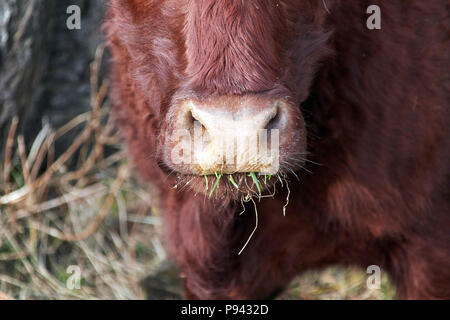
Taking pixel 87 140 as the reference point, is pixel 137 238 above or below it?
below

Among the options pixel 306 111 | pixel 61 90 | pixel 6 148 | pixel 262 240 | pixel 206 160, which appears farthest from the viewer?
pixel 61 90

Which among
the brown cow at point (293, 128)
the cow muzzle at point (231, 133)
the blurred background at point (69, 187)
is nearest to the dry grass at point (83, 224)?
the blurred background at point (69, 187)

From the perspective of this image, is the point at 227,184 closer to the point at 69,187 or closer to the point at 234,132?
the point at 234,132

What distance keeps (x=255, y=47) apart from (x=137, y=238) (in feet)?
8.49

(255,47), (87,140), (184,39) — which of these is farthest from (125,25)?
(87,140)

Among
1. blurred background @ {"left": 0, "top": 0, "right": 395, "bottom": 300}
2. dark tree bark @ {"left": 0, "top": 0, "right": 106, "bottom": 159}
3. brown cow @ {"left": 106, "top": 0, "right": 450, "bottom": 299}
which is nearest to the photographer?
brown cow @ {"left": 106, "top": 0, "right": 450, "bottom": 299}

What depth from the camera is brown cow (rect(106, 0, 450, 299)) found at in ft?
7.23

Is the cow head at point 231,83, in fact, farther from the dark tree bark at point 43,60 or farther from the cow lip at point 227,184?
the dark tree bark at point 43,60

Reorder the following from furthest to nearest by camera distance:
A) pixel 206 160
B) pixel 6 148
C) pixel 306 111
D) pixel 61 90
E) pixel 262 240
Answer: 1. pixel 61 90
2. pixel 6 148
3. pixel 262 240
4. pixel 306 111
5. pixel 206 160

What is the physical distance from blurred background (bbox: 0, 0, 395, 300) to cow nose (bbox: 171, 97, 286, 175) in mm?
1841

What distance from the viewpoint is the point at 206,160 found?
2.13 m

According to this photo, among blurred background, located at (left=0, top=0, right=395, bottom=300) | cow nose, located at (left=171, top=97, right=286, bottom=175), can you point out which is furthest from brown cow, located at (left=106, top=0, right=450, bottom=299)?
blurred background, located at (left=0, top=0, right=395, bottom=300)

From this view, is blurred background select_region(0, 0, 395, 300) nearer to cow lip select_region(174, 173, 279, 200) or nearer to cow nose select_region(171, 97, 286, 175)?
cow lip select_region(174, 173, 279, 200)

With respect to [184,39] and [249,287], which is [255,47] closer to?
[184,39]
